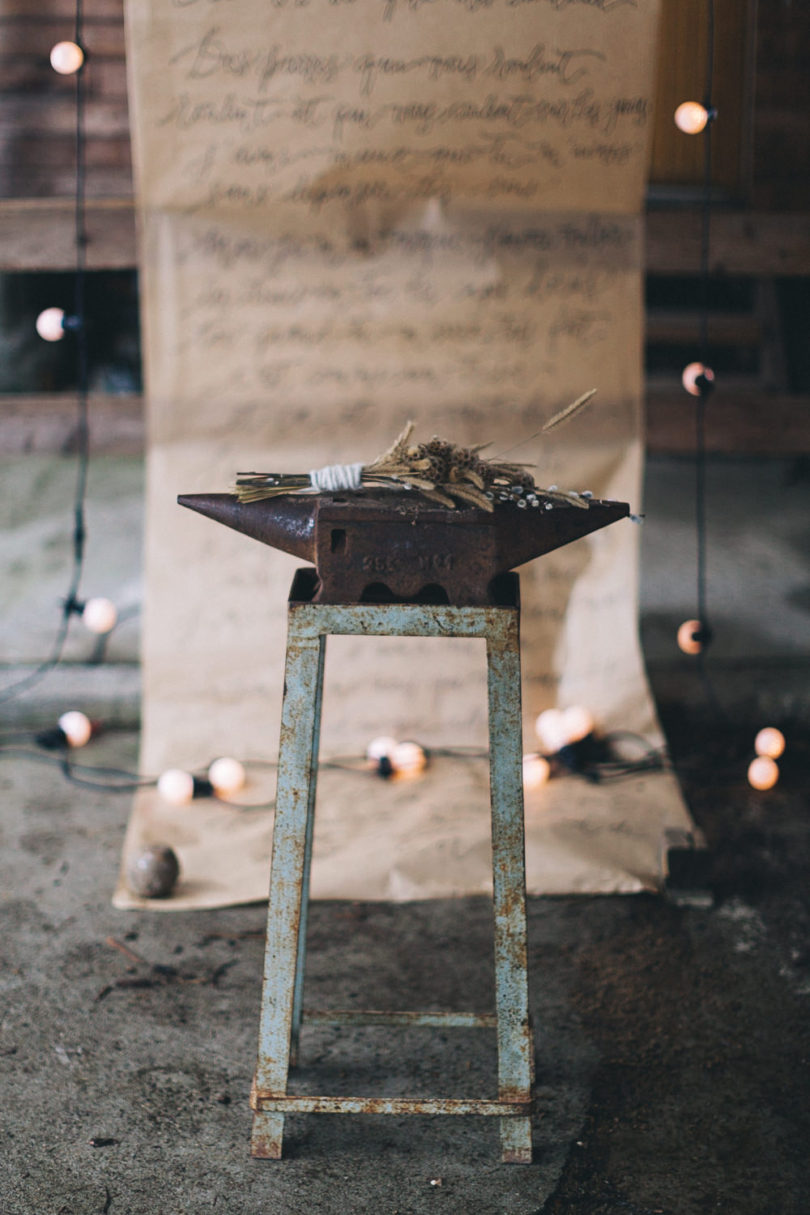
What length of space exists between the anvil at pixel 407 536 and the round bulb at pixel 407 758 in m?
1.27

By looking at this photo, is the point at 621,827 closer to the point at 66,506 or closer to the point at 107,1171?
the point at 107,1171

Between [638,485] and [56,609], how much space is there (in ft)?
6.49

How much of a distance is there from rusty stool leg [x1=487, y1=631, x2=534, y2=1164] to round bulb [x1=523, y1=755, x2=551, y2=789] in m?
1.12

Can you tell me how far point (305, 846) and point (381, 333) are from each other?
154 centimetres

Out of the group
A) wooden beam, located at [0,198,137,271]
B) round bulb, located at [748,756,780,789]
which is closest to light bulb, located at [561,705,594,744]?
round bulb, located at [748,756,780,789]

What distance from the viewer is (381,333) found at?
8.82 ft

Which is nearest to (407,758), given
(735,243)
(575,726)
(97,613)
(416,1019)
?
(575,726)

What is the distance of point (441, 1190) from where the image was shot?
5.08 feet

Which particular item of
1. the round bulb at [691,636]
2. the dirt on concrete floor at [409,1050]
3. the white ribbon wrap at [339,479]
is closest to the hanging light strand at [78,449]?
the dirt on concrete floor at [409,1050]

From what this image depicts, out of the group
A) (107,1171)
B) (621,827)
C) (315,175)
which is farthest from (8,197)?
(107,1171)

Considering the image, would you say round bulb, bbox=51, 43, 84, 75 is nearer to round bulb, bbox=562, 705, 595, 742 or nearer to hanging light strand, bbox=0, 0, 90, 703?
hanging light strand, bbox=0, 0, 90, 703

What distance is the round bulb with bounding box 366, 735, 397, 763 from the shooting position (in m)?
2.74

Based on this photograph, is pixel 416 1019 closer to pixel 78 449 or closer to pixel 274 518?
pixel 274 518

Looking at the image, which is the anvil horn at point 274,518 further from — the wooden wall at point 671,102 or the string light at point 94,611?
the wooden wall at point 671,102
